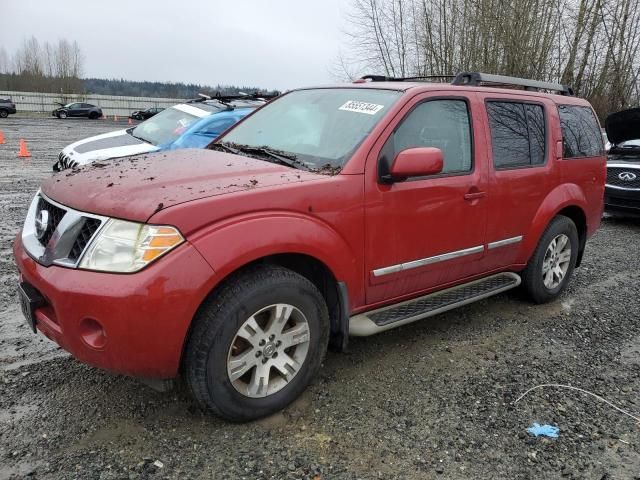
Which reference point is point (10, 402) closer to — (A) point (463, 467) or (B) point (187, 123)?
(A) point (463, 467)

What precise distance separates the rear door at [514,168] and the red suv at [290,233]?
0.7 inches

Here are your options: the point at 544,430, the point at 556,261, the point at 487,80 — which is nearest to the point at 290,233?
the point at 544,430

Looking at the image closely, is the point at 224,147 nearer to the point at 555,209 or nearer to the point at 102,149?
the point at 555,209

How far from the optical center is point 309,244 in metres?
2.82

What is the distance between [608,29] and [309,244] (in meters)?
20.6

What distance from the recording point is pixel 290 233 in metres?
2.74

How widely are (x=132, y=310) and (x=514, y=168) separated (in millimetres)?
3031

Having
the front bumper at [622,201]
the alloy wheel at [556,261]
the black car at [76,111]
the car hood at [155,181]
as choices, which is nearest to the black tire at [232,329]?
the car hood at [155,181]

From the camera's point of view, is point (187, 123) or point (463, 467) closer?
point (463, 467)

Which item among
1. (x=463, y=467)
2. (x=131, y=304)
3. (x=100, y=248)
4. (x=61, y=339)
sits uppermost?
(x=100, y=248)

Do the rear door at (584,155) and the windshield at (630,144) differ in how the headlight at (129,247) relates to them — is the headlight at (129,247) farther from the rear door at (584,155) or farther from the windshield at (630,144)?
the windshield at (630,144)

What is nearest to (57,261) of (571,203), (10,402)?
(10,402)

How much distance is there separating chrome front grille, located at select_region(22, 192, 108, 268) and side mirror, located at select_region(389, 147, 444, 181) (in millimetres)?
1601

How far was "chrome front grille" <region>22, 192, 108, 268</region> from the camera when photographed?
251cm
